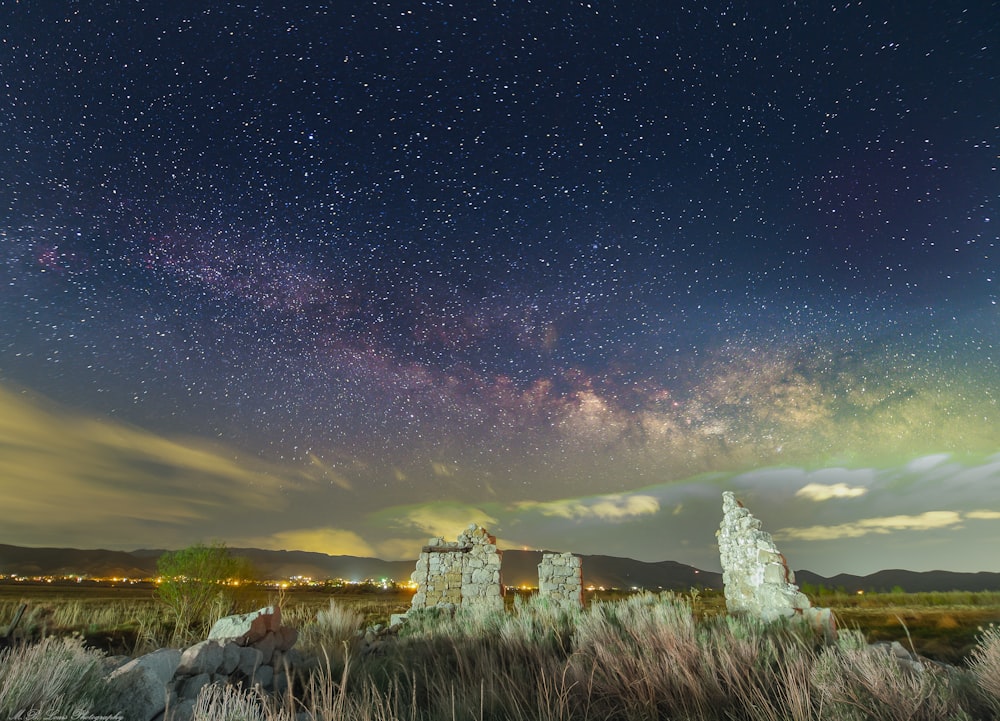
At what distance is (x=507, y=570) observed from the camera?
13262 centimetres

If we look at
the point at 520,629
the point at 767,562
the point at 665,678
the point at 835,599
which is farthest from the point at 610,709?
the point at 835,599

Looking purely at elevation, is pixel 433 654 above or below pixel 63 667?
below

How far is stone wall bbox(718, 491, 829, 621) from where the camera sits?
13333mm

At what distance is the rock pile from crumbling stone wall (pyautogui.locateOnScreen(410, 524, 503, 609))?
950 cm

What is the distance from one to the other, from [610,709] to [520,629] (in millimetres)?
3928

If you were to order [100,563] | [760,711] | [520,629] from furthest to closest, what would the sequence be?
1. [100,563]
2. [520,629]
3. [760,711]

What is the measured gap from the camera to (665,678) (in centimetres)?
483

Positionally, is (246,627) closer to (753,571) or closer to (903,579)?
(753,571)

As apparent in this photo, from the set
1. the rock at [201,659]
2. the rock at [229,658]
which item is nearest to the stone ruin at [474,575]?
the rock at [229,658]

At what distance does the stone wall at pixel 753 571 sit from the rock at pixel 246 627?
1183 centimetres

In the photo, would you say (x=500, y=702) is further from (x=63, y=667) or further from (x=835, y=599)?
(x=835, y=599)

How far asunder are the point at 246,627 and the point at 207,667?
1128 millimetres

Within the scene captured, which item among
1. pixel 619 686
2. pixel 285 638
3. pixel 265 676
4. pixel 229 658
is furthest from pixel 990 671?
pixel 285 638

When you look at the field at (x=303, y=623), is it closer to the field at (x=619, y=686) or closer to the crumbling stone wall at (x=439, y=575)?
the field at (x=619, y=686)
